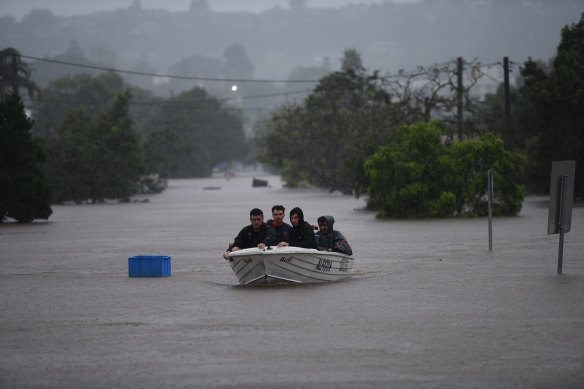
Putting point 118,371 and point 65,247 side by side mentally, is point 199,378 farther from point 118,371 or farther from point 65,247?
point 65,247

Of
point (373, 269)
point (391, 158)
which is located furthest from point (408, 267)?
point (391, 158)

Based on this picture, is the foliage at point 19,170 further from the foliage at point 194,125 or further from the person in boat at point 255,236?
the foliage at point 194,125

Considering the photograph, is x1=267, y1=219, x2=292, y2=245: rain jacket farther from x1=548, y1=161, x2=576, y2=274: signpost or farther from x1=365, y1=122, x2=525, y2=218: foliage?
x1=365, y1=122, x2=525, y2=218: foliage

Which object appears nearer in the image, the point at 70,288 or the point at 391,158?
the point at 70,288

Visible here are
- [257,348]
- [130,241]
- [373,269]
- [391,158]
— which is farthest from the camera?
[391,158]

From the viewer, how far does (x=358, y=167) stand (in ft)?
171

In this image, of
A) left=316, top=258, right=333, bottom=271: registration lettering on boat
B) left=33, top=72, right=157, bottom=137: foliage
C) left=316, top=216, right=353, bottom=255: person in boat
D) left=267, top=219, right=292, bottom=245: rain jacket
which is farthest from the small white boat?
left=33, top=72, right=157, bottom=137: foliage

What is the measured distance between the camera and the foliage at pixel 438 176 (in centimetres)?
4578

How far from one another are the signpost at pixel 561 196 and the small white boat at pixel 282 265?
3783 mm

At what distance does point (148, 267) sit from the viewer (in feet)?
79.7

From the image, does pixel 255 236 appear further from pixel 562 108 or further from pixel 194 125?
pixel 194 125

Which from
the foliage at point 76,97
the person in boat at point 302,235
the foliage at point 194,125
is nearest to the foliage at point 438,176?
the person in boat at point 302,235

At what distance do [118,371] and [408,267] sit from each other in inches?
529

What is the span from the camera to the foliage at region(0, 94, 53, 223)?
47.6 meters
